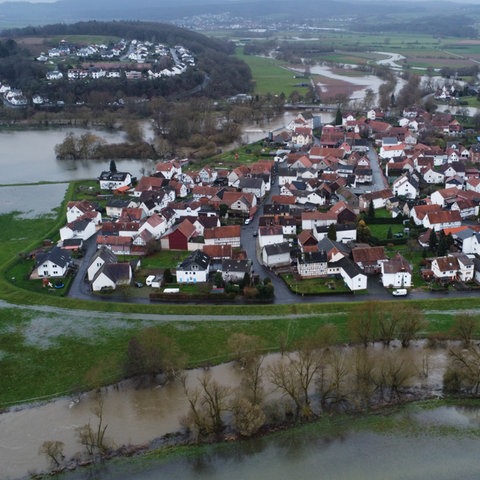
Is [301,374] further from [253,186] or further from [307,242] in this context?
[253,186]

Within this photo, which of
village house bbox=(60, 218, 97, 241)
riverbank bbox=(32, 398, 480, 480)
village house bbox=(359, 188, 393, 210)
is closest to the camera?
riverbank bbox=(32, 398, 480, 480)

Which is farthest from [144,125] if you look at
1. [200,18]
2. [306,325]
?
[200,18]

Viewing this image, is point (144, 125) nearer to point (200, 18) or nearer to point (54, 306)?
point (54, 306)

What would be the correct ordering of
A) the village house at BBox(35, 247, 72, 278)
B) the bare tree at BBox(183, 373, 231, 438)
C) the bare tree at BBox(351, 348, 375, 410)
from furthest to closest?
the village house at BBox(35, 247, 72, 278)
the bare tree at BBox(351, 348, 375, 410)
the bare tree at BBox(183, 373, 231, 438)

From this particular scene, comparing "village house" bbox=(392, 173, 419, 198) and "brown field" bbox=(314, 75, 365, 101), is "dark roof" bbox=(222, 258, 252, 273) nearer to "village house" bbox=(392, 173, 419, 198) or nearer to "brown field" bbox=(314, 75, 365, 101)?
"village house" bbox=(392, 173, 419, 198)

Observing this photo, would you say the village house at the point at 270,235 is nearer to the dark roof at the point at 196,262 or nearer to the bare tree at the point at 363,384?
the dark roof at the point at 196,262

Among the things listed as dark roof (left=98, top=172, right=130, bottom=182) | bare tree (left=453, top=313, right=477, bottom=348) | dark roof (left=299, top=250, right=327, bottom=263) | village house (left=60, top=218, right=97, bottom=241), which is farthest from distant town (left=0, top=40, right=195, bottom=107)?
bare tree (left=453, top=313, right=477, bottom=348)

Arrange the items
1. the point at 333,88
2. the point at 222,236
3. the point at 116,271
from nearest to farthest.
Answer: the point at 116,271
the point at 222,236
the point at 333,88

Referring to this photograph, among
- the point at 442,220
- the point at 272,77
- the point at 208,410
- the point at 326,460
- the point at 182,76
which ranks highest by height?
the point at 182,76

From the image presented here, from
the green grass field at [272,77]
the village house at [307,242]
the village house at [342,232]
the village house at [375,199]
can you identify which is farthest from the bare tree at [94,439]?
the green grass field at [272,77]

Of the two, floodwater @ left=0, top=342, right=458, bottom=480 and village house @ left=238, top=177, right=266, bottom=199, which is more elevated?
village house @ left=238, top=177, right=266, bottom=199

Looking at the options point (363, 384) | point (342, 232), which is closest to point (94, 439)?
point (363, 384)
